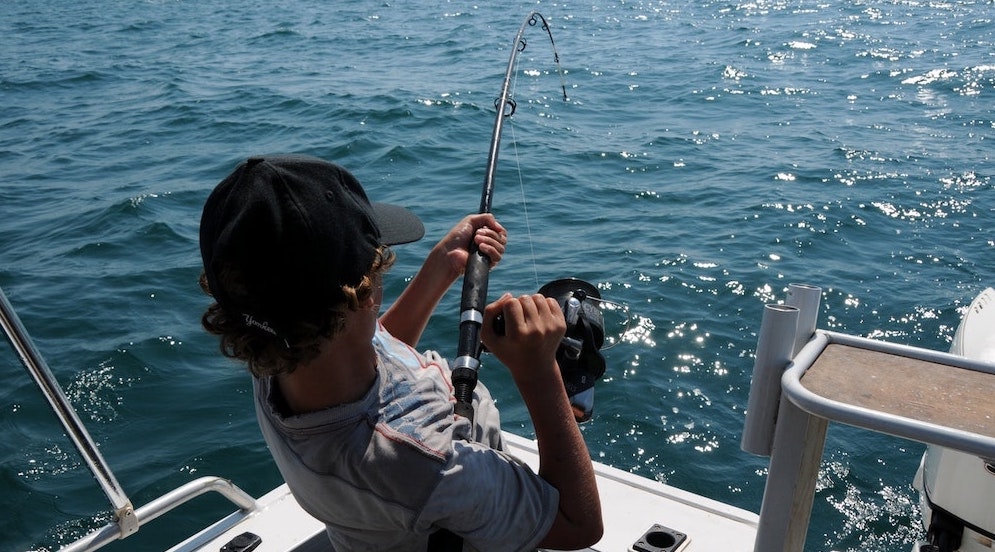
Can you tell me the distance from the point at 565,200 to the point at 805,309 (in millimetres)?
6216

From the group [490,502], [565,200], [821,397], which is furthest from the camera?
[565,200]

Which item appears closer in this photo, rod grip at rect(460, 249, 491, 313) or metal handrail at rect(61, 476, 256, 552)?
rod grip at rect(460, 249, 491, 313)

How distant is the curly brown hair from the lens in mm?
1447

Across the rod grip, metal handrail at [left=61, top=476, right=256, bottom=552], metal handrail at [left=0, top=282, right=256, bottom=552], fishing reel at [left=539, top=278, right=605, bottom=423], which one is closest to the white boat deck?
metal handrail at [left=61, top=476, right=256, bottom=552]

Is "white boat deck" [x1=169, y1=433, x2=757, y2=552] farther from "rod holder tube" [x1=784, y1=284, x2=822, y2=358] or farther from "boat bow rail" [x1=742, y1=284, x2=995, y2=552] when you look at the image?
"rod holder tube" [x1=784, y1=284, x2=822, y2=358]

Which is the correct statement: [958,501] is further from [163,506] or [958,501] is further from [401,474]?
[163,506]

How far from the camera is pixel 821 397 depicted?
1.41 metres

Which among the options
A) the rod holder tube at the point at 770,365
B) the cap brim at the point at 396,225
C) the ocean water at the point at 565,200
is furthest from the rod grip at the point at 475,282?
the ocean water at the point at 565,200

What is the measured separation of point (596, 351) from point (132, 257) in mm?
5509

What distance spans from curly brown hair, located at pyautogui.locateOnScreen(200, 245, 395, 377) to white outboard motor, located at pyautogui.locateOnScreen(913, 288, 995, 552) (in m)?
1.90

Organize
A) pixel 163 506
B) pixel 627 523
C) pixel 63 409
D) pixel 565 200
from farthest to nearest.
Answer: pixel 565 200 → pixel 627 523 → pixel 163 506 → pixel 63 409

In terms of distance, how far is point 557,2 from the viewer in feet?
65.8

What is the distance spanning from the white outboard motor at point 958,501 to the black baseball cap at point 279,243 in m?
1.93

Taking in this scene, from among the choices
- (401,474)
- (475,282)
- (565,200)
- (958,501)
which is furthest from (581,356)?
(565,200)
